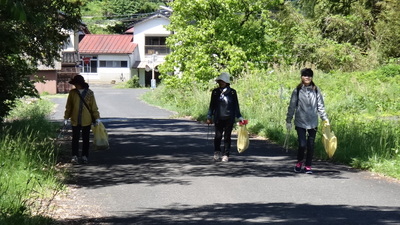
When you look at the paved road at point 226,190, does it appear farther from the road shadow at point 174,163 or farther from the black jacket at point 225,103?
the black jacket at point 225,103

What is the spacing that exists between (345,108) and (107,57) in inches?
2736

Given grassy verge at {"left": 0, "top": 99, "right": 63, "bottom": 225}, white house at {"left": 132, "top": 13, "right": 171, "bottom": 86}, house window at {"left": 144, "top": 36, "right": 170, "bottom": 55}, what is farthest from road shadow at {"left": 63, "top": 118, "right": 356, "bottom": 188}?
house window at {"left": 144, "top": 36, "right": 170, "bottom": 55}

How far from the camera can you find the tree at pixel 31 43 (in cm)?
1573

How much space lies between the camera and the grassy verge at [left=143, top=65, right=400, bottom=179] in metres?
13.9

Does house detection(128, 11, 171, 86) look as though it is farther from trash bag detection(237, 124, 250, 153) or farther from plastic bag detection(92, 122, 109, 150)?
trash bag detection(237, 124, 250, 153)

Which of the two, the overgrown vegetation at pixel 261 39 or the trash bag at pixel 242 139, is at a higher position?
the overgrown vegetation at pixel 261 39

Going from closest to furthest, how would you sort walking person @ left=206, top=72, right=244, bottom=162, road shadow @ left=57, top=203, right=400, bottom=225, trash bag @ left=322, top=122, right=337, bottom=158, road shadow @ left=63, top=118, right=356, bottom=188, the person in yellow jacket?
road shadow @ left=57, top=203, right=400, bottom=225 → road shadow @ left=63, top=118, right=356, bottom=188 → trash bag @ left=322, top=122, right=337, bottom=158 → the person in yellow jacket → walking person @ left=206, top=72, right=244, bottom=162

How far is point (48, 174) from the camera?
35.4 feet

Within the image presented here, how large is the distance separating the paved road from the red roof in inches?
2954

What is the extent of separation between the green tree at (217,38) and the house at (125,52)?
2005 inches

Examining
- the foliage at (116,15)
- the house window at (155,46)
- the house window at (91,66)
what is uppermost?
the foliage at (116,15)

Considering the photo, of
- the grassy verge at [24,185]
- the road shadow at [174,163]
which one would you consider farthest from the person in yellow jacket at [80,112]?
the grassy verge at [24,185]

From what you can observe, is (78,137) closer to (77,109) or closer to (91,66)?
(77,109)

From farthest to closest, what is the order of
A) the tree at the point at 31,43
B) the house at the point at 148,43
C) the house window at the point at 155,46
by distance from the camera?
the house window at the point at 155,46 < the house at the point at 148,43 < the tree at the point at 31,43
